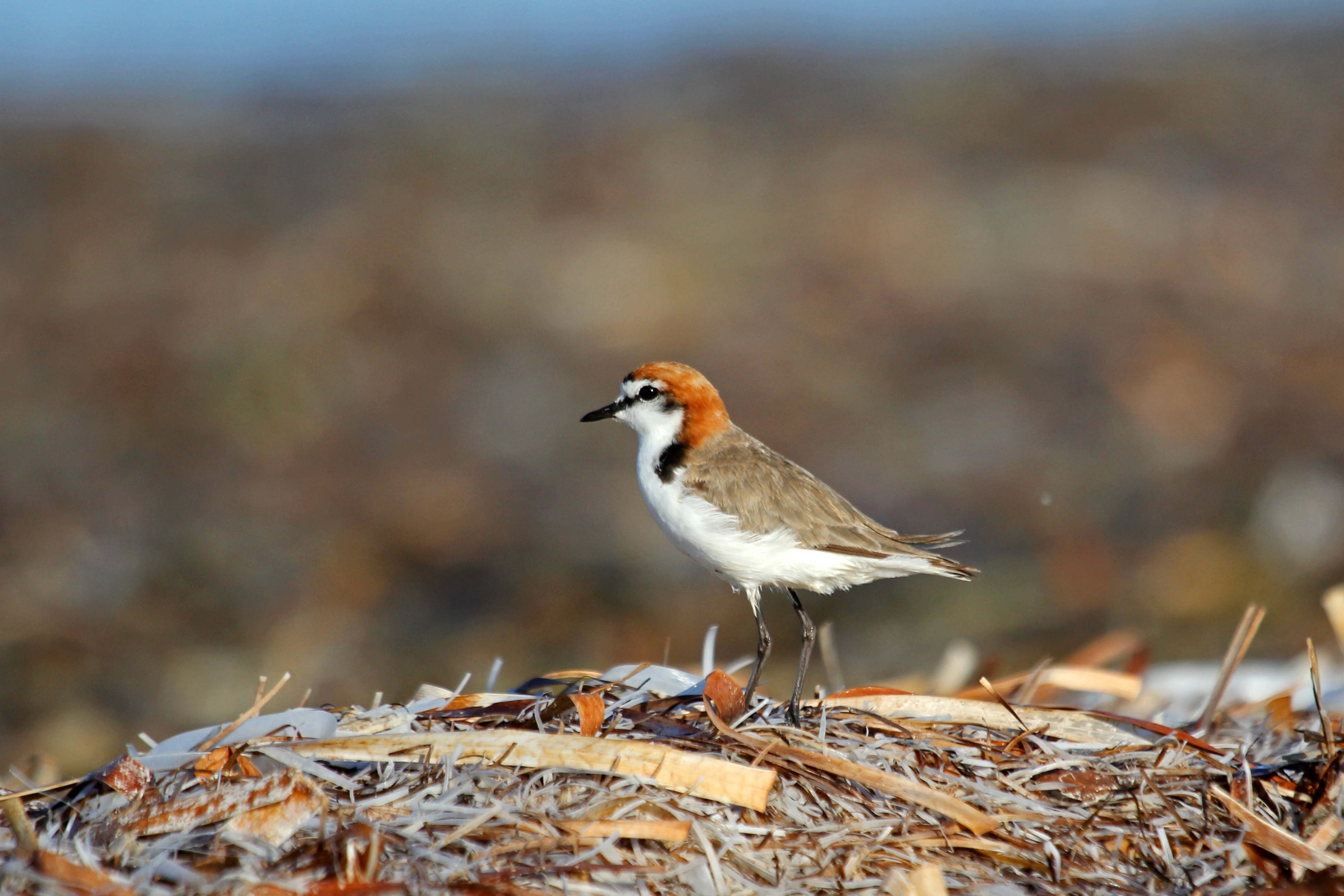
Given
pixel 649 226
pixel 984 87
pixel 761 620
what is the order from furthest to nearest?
pixel 984 87
pixel 649 226
pixel 761 620

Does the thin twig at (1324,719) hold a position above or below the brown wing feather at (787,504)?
below

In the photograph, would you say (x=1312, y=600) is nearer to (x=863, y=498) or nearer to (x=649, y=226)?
(x=863, y=498)

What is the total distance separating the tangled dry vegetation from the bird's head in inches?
63.5

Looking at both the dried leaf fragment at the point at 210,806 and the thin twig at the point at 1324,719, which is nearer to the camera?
the dried leaf fragment at the point at 210,806

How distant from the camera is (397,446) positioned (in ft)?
36.5

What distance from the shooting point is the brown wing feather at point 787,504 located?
4203 mm

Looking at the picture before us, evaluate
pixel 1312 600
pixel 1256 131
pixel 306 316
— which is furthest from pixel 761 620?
pixel 1256 131

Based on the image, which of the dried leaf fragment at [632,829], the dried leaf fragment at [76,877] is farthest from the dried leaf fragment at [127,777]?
the dried leaf fragment at [632,829]

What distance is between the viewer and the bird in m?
4.18

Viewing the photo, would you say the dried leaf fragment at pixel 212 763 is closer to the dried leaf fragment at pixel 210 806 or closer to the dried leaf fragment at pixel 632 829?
the dried leaf fragment at pixel 210 806

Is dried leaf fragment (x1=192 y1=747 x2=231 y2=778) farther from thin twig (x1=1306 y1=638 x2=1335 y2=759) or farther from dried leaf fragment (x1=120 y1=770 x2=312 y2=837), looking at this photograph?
thin twig (x1=1306 y1=638 x2=1335 y2=759)

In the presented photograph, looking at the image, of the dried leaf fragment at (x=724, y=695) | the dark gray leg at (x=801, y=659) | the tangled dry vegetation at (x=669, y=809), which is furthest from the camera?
the dark gray leg at (x=801, y=659)

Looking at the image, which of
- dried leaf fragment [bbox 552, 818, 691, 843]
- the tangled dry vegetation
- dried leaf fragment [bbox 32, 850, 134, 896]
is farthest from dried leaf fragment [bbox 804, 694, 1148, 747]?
dried leaf fragment [bbox 32, 850, 134, 896]

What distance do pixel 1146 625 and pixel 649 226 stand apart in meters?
8.98
